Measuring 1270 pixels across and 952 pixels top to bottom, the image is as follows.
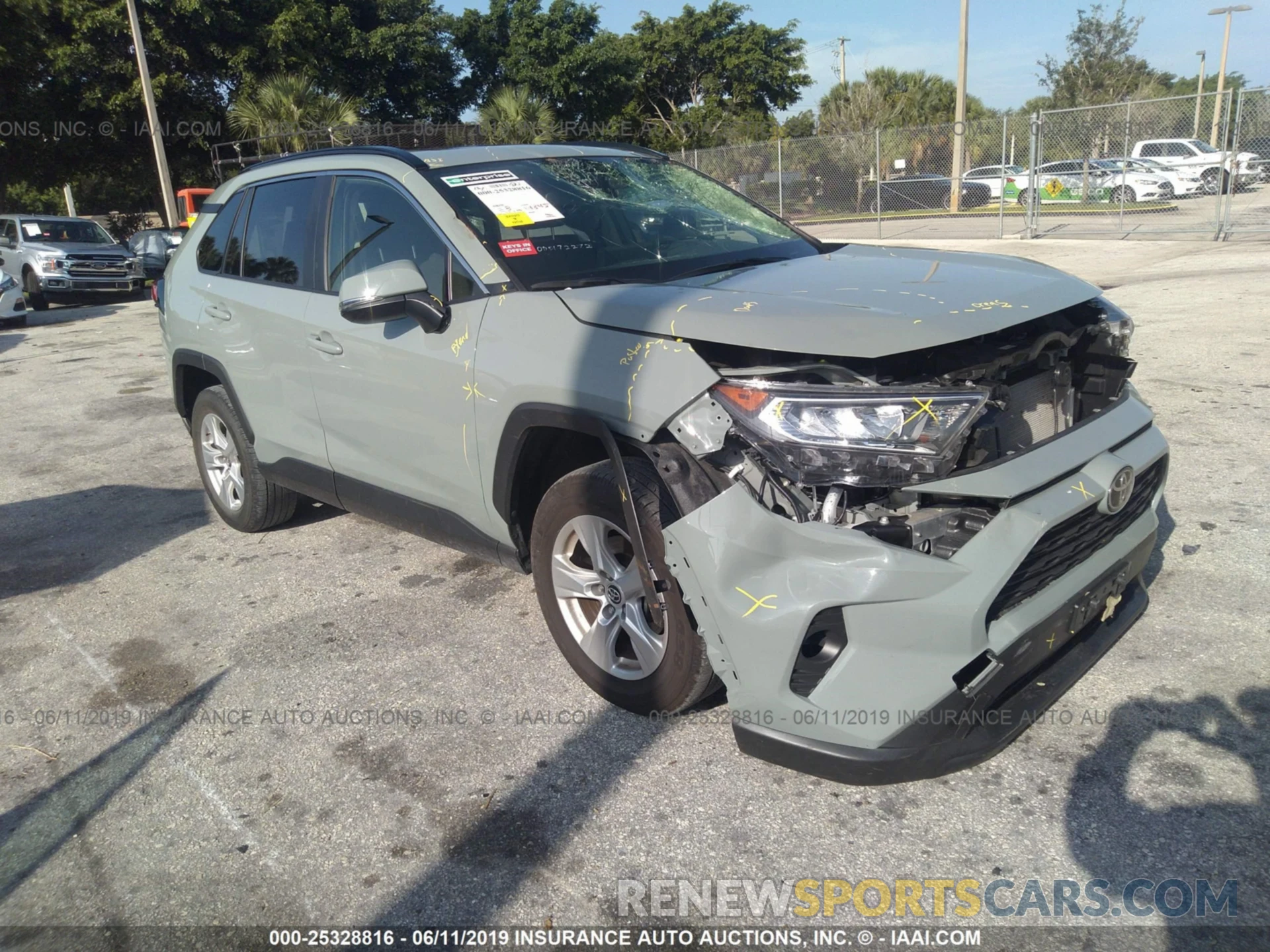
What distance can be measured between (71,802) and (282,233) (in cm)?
251

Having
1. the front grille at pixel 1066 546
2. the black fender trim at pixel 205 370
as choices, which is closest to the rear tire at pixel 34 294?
the black fender trim at pixel 205 370

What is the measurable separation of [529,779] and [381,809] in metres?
0.44

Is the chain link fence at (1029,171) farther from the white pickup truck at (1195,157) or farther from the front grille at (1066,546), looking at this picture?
the front grille at (1066,546)

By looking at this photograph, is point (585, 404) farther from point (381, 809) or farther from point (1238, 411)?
point (1238, 411)

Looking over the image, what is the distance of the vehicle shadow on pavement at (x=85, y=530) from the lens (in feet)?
16.4

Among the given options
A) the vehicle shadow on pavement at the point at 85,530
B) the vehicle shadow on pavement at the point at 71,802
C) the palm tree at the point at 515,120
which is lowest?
the vehicle shadow on pavement at the point at 71,802

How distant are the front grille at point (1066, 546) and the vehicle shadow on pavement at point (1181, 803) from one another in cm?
59

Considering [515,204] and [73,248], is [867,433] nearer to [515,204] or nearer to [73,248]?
[515,204]

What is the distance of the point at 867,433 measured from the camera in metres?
2.46

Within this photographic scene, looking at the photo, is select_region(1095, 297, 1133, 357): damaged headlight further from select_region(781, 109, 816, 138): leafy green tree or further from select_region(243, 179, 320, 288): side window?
select_region(781, 109, 816, 138): leafy green tree

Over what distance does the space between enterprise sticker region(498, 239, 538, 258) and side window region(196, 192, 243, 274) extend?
2.12 meters

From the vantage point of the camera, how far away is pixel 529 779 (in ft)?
9.72

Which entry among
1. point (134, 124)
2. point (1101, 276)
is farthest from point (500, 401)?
point (134, 124)

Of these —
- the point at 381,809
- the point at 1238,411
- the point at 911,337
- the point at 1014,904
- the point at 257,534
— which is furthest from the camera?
the point at 1238,411
